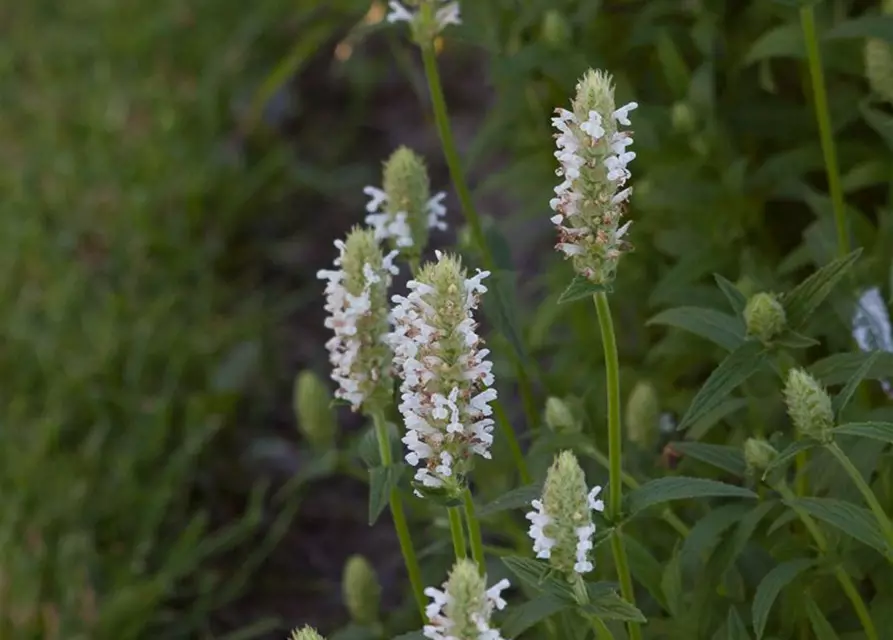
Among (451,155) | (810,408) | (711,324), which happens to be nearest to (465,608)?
(810,408)

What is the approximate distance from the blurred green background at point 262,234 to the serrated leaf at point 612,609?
0.62m

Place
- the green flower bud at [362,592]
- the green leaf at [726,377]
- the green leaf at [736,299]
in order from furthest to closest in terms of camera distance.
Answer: the green flower bud at [362,592] → the green leaf at [736,299] → the green leaf at [726,377]

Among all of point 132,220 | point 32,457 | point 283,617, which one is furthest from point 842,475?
point 132,220

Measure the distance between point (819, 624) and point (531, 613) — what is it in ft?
1.33

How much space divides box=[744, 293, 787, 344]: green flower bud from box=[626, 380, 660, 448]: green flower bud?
0.31 m

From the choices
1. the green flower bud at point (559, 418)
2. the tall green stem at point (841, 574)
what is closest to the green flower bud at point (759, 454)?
the tall green stem at point (841, 574)

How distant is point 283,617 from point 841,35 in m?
1.57

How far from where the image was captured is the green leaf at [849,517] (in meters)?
1.39

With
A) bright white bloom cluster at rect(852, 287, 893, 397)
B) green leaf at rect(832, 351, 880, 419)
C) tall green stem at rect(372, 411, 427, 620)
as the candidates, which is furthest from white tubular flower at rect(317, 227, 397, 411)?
bright white bloom cluster at rect(852, 287, 893, 397)

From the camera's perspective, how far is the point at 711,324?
1602 millimetres

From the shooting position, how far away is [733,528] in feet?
5.38

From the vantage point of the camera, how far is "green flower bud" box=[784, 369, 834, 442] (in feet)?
4.54

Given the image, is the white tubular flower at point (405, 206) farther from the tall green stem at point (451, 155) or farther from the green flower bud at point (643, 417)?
the green flower bud at point (643, 417)

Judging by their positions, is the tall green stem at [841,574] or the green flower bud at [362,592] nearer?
the tall green stem at [841,574]
